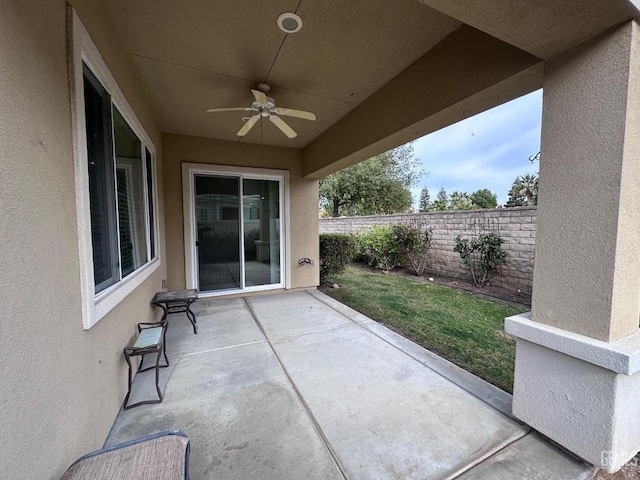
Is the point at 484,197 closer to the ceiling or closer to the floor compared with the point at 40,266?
closer to the ceiling

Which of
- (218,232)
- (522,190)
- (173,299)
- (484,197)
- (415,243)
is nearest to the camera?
(173,299)

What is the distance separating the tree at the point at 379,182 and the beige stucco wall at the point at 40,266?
9936 mm

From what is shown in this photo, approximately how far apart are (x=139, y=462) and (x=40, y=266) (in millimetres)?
831

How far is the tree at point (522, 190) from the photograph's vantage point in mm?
18266

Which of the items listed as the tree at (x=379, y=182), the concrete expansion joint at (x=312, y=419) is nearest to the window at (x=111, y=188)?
the concrete expansion joint at (x=312, y=419)

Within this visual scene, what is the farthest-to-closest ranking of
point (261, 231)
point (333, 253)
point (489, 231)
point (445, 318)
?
1. point (333, 253)
2. point (489, 231)
3. point (261, 231)
4. point (445, 318)

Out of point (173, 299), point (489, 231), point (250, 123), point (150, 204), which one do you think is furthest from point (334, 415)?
point (489, 231)

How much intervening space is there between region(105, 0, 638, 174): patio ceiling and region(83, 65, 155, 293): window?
74cm

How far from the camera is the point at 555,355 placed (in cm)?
156

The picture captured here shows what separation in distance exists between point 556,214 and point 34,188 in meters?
2.53

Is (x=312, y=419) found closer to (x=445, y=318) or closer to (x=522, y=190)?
(x=445, y=318)

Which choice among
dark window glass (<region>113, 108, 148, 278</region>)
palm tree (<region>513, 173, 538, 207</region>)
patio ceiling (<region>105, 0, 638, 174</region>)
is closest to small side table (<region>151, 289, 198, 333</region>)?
dark window glass (<region>113, 108, 148, 278</region>)

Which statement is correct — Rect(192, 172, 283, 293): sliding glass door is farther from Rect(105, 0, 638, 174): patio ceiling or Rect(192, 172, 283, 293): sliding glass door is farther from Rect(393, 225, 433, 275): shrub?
Rect(393, 225, 433, 275): shrub

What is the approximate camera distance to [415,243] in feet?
22.3
